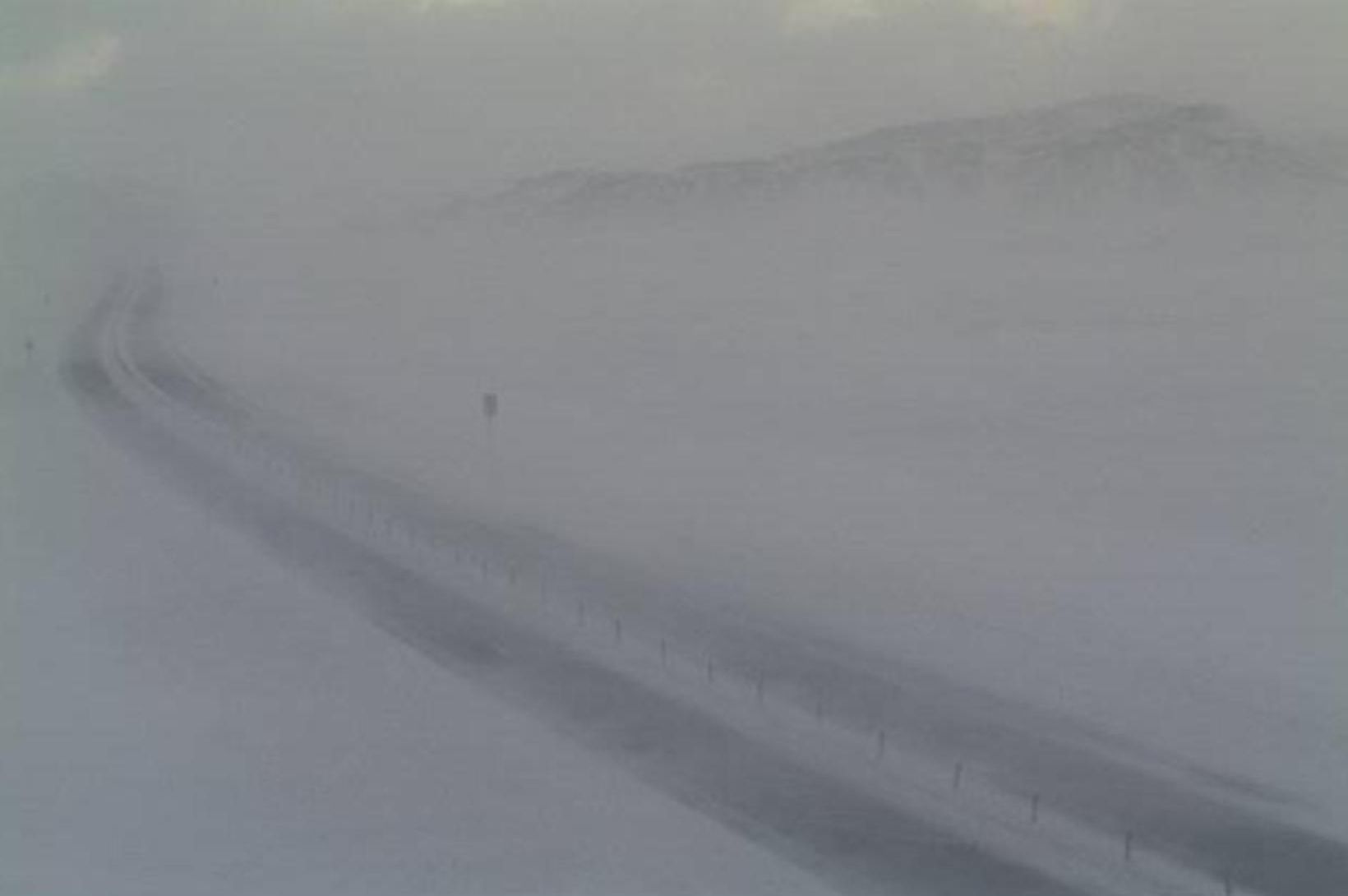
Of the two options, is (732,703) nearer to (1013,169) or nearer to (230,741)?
(230,741)

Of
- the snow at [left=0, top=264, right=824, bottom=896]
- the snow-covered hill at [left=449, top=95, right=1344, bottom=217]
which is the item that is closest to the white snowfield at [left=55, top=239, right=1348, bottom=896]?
the snow at [left=0, top=264, right=824, bottom=896]

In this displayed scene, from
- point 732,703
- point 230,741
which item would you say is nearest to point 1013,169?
point 732,703

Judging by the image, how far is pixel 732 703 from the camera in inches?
135

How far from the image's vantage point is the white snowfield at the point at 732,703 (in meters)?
3.04

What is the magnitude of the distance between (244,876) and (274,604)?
0.59 m

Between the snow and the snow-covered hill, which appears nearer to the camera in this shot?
the snow

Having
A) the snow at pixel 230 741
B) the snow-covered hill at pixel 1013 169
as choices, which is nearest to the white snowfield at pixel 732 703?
the snow at pixel 230 741

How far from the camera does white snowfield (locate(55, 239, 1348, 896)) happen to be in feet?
9.96

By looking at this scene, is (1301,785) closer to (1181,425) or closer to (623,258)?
(1181,425)

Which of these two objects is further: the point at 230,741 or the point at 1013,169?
the point at 1013,169

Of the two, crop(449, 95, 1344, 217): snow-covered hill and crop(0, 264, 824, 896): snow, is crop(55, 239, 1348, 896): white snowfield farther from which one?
crop(449, 95, 1344, 217): snow-covered hill

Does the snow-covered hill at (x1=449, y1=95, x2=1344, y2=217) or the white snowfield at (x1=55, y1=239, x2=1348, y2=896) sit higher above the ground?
the snow-covered hill at (x1=449, y1=95, x2=1344, y2=217)

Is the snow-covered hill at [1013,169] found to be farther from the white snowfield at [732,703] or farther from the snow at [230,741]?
the snow at [230,741]

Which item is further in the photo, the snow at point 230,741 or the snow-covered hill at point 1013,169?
the snow-covered hill at point 1013,169
